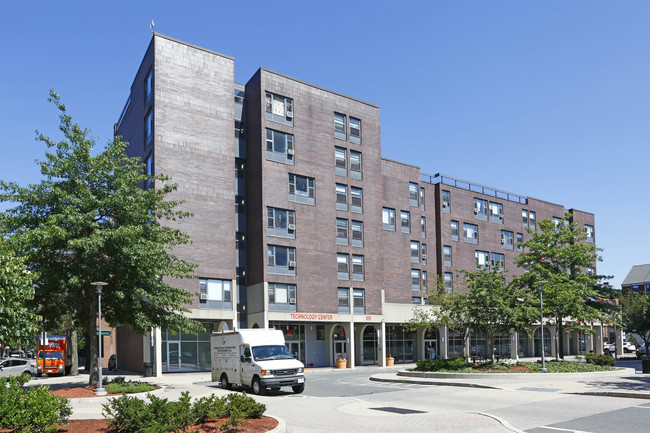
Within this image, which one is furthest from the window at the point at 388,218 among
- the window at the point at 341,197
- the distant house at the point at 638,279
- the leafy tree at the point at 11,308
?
the distant house at the point at 638,279

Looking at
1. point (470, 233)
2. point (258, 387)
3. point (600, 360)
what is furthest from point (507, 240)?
point (258, 387)

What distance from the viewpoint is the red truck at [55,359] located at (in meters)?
45.2

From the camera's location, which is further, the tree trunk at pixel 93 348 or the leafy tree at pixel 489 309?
the leafy tree at pixel 489 309

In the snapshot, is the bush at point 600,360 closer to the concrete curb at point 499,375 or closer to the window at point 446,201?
the concrete curb at point 499,375

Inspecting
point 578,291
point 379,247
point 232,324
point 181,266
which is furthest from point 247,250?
point 578,291

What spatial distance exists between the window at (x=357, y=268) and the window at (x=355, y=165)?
275 inches

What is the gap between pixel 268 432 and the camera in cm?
1341

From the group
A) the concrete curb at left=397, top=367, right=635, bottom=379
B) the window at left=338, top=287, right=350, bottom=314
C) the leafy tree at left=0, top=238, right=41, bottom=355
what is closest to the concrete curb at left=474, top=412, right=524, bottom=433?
the leafy tree at left=0, top=238, right=41, bottom=355

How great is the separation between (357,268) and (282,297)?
8034mm

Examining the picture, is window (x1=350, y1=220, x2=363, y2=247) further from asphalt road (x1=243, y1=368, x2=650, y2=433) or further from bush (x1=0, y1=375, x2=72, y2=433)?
bush (x1=0, y1=375, x2=72, y2=433)

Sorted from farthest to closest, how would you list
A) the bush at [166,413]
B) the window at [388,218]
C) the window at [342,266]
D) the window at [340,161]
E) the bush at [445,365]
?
the window at [388,218] → the window at [340,161] → the window at [342,266] → the bush at [445,365] → the bush at [166,413]

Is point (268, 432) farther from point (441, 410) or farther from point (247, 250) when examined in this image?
point (247, 250)

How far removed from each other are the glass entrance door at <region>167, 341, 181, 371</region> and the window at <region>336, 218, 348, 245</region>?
50.3ft

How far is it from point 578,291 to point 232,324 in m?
25.0
